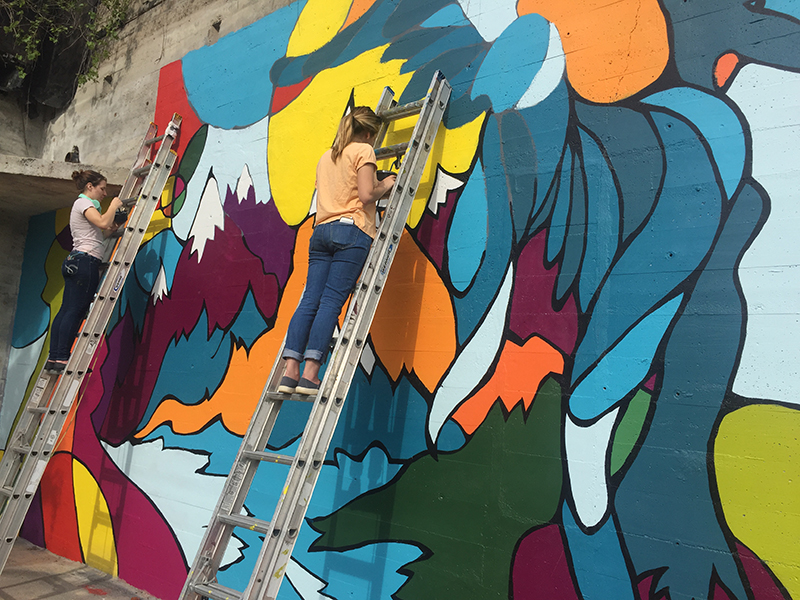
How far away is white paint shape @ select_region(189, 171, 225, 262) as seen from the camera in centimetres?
473

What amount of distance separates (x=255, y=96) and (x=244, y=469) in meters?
3.02

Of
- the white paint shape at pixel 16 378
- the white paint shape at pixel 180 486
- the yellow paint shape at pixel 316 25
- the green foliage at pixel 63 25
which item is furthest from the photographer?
the green foliage at pixel 63 25

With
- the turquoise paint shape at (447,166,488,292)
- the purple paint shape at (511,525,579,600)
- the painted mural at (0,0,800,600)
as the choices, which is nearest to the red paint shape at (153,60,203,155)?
the painted mural at (0,0,800,600)

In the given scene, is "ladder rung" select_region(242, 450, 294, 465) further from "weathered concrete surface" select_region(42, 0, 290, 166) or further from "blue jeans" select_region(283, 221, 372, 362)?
"weathered concrete surface" select_region(42, 0, 290, 166)

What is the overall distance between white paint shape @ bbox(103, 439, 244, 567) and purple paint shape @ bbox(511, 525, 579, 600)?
1950 millimetres

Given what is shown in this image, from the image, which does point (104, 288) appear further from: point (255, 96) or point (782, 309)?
point (782, 309)

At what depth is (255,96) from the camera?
4.70m

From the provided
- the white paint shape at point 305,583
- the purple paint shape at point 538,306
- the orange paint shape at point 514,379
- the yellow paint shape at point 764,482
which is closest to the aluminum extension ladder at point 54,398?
the white paint shape at point 305,583

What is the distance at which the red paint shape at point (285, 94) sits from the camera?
14.4 feet

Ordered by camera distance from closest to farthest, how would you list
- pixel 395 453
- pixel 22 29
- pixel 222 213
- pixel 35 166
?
pixel 395 453
pixel 222 213
pixel 35 166
pixel 22 29

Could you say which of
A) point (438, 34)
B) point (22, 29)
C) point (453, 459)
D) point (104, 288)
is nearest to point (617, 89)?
point (438, 34)

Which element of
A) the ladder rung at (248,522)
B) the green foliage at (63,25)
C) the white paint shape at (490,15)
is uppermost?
the green foliage at (63,25)

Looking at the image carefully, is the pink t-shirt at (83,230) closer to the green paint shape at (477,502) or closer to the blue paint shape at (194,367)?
the blue paint shape at (194,367)

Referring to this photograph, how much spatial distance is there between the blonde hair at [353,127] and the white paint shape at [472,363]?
1040 millimetres
